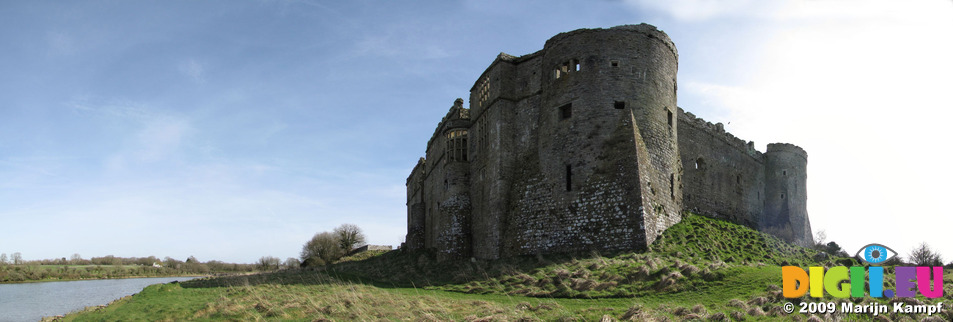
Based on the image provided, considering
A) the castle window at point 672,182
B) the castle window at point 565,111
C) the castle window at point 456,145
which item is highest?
the castle window at point 565,111

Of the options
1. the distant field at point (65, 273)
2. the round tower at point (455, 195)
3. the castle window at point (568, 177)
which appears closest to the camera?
the castle window at point (568, 177)

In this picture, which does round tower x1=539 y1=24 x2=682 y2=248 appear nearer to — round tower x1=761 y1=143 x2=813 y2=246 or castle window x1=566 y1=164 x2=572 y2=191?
castle window x1=566 y1=164 x2=572 y2=191

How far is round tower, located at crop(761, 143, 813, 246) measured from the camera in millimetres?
37656

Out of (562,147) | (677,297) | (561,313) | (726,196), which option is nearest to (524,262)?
(562,147)

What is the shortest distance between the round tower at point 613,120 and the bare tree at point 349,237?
144 feet

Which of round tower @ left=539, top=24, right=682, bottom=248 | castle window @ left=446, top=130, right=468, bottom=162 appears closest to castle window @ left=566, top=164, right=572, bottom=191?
round tower @ left=539, top=24, right=682, bottom=248

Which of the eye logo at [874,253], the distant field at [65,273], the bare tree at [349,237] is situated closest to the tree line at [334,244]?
the bare tree at [349,237]

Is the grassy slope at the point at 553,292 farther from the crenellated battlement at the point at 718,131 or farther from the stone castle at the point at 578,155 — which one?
the crenellated battlement at the point at 718,131

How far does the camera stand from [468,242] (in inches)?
1115

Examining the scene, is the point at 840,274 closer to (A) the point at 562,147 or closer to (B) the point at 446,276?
(A) the point at 562,147

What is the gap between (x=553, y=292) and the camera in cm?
1744

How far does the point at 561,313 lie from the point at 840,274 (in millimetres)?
6698

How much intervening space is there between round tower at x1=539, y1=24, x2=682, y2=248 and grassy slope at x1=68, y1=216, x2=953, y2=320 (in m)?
2.47

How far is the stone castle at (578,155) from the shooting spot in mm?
22562
